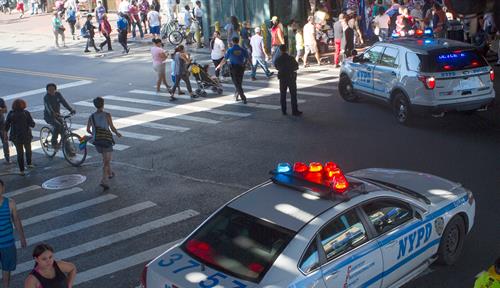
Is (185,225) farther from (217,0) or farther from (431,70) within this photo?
(217,0)

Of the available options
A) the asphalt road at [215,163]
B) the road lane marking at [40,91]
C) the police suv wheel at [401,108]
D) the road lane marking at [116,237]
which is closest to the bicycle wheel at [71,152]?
the asphalt road at [215,163]

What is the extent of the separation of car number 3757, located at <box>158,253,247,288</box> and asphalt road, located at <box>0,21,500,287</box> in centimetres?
200

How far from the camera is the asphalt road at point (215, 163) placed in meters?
8.94

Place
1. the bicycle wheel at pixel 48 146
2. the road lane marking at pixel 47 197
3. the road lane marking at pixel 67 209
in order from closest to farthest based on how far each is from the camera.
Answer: the road lane marking at pixel 67 209, the road lane marking at pixel 47 197, the bicycle wheel at pixel 48 146

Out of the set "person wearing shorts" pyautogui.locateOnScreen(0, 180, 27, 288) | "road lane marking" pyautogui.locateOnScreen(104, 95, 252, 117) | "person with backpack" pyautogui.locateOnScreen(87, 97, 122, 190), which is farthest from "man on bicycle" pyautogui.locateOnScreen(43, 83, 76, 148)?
"person wearing shorts" pyautogui.locateOnScreen(0, 180, 27, 288)

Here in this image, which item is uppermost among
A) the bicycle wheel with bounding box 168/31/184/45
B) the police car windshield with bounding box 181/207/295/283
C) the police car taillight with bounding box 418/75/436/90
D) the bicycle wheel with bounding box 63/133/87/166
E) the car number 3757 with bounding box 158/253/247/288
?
the bicycle wheel with bounding box 168/31/184/45

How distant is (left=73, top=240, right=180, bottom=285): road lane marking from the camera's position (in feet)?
27.2

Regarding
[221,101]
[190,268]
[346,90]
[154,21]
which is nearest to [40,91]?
[221,101]

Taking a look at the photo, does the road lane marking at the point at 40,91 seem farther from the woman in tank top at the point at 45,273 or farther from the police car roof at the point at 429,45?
the woman in tank top at the point at 45,273

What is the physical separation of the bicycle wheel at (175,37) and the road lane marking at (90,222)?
62.2ft

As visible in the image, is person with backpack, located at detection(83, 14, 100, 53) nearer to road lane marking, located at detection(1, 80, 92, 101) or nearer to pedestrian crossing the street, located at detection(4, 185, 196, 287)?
road lane marking, located at detection(1, 80, 92, 101)

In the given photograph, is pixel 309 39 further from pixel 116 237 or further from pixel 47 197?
pixel 116 237

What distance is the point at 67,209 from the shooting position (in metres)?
11.0

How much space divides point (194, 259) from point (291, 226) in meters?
0.98
